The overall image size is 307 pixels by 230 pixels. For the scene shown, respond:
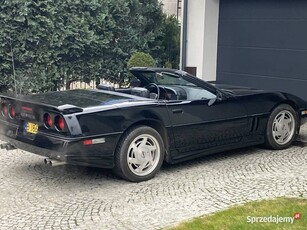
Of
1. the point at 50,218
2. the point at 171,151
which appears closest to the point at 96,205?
the point at 50,218

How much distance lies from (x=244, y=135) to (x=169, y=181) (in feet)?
4.93

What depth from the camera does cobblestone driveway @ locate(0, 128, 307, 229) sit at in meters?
4.56

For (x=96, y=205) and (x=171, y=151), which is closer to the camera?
(x=96, y=205)

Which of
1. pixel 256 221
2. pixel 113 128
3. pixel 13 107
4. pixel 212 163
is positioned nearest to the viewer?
pixel 256 221

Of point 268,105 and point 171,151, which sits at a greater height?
point 268,105

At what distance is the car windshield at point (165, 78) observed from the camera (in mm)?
6349

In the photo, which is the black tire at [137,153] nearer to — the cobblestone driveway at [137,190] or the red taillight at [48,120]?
the cobblestone driveway at [137,190]

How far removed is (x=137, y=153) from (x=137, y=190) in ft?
1.49

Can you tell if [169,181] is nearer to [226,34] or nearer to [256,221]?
[256,221]

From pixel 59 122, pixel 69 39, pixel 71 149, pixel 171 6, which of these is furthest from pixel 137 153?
pixel 171 6

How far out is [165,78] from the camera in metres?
6.47

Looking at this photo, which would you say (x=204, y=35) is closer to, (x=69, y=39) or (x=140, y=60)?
(x=140, y=60)

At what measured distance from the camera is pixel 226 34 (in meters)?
11.4

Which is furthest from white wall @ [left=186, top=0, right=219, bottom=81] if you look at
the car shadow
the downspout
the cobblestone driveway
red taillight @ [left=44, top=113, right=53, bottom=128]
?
red taillight @ [left=44, top=113, right=53, bottom=128]
